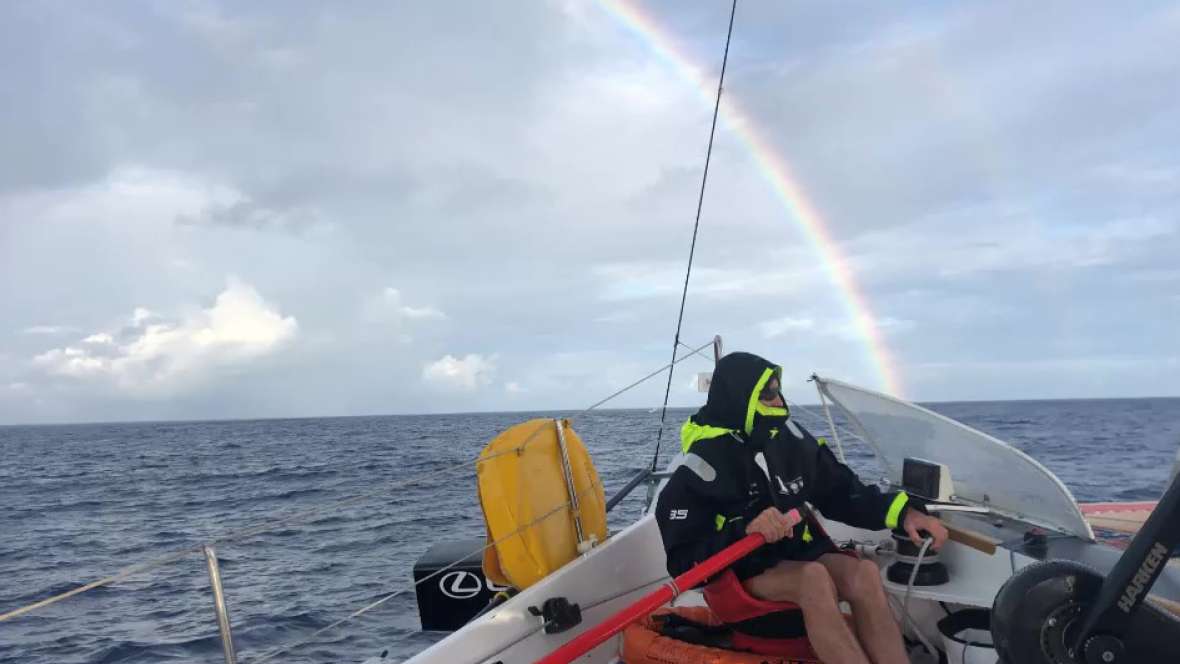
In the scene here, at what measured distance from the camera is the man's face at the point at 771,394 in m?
3.41

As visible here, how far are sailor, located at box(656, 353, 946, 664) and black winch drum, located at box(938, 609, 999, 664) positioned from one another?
0.48 m

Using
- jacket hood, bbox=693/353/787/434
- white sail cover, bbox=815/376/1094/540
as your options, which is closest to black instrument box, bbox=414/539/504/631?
jacket hood, bbox=693/353/787/434

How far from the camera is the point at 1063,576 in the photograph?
2.04 m

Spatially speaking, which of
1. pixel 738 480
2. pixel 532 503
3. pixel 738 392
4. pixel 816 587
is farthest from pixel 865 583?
pixel 532 503

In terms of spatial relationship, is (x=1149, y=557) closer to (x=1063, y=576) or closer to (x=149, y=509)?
(x=1063, y=576)

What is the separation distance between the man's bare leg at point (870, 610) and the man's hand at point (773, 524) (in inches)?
13.4

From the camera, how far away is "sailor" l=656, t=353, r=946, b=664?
3.15 meters

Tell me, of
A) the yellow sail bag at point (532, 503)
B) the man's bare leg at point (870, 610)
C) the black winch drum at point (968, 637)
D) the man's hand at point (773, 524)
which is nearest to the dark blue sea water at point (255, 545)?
the yellow sail bag at point (532, 503)

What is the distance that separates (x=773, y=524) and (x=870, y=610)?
52cm

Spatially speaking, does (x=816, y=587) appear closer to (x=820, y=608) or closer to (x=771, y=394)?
(x=820, y=608)

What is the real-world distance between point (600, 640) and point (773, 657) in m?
0.71

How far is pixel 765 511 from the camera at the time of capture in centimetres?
316

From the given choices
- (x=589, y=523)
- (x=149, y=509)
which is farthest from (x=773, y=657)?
(x=149, y=509)

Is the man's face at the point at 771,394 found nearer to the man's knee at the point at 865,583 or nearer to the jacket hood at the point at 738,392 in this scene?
the jacket hood at the point at 738,392
